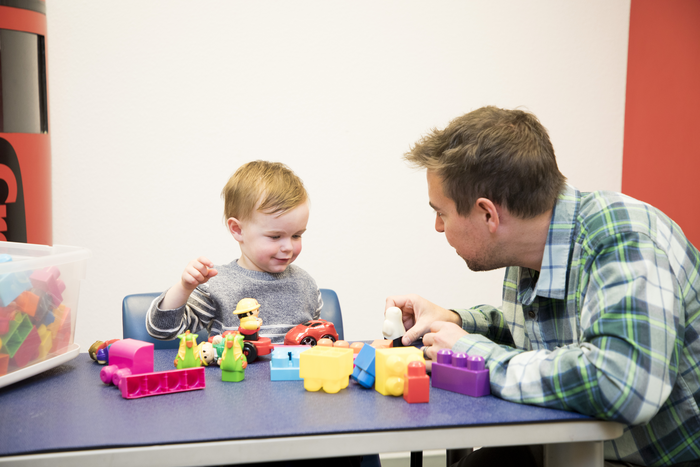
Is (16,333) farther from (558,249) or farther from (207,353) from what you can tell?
(558,249)

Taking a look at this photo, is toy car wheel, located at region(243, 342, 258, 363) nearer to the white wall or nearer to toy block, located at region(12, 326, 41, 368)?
toy block, located at region(12, 326, 41, 368)

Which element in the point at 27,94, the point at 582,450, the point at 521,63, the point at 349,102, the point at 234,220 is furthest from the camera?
the point at 521,63

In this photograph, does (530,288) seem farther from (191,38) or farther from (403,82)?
(191,38)

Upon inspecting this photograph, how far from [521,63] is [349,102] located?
76 cm

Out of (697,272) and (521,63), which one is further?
(521,63)

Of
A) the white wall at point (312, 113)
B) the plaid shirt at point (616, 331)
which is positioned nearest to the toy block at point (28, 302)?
the plaid shirt at point (616, 331)

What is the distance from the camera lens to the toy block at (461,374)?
2.59 ft

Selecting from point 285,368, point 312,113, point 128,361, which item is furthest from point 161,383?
point 312,113

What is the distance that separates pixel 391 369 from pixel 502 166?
42cm

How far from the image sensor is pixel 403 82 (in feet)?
6.86

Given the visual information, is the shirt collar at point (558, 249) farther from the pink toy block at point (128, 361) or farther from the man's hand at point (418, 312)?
the pink toy block at point (128, 361)

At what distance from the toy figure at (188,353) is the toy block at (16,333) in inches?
9.0

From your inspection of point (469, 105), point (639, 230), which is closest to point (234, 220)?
point (639, 230)

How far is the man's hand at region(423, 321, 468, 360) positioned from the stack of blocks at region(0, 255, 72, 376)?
2.08 ft
